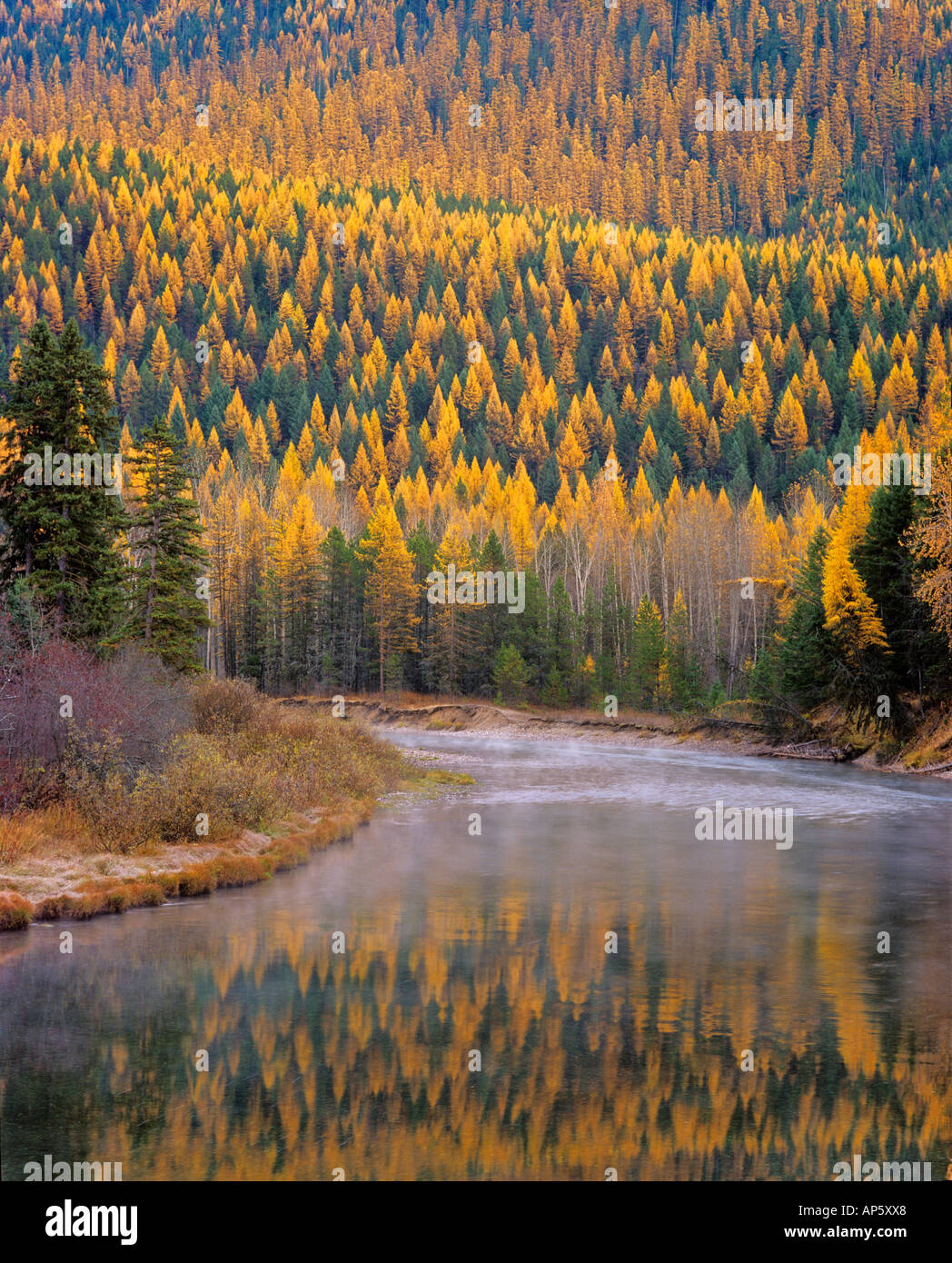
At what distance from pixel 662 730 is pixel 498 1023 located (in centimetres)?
5425

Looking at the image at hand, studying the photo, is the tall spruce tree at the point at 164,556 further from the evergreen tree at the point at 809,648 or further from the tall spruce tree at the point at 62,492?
the evergreen tree at the point at 809,648

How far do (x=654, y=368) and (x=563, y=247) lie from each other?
3880 centimetres

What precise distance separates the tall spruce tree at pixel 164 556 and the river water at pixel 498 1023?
12455 mm

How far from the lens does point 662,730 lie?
226ft

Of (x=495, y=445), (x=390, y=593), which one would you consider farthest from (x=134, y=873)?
(x=495, y=445)

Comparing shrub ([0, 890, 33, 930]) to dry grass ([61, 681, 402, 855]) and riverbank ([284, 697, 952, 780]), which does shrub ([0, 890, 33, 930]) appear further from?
riverbank ([284, 697, 952, 780])

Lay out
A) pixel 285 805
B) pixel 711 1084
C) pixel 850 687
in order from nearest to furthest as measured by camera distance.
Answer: pixel 711 1084
pixel 285 805
pixel 850 687

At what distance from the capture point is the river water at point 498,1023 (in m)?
11.8

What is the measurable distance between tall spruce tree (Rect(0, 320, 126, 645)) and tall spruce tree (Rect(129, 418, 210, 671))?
570 cm

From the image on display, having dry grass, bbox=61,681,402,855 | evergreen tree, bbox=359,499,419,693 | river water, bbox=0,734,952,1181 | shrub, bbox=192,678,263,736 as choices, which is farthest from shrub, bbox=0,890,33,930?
evergreen tree, bbox=359,499,419,693

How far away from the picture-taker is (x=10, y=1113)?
12.5 meters

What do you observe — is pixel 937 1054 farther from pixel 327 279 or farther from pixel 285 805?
pixel 327 279

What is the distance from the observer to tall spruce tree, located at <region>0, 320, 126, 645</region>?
101ft
